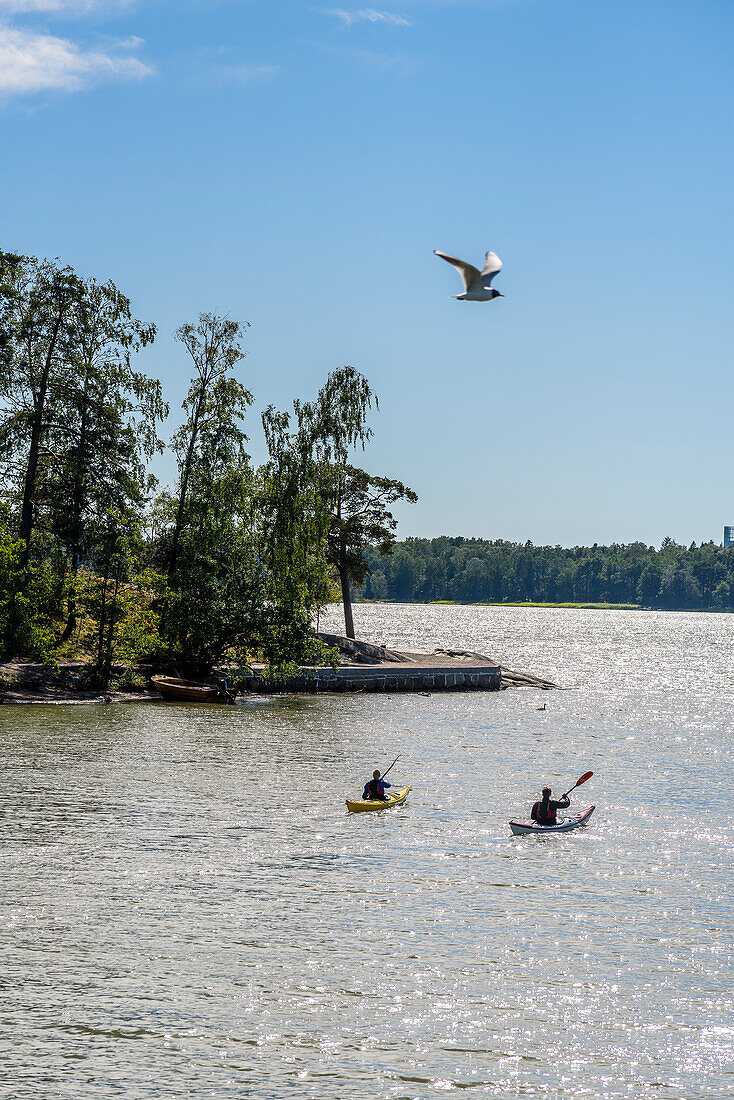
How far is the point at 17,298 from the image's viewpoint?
55219 mm

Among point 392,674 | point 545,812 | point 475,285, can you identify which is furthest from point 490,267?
point 392,674

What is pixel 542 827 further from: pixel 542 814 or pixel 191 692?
pixel 191 692

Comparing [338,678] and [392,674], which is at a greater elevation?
[392,674]

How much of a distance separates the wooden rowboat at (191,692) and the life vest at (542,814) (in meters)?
30.7

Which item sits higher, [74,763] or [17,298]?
[17,298]

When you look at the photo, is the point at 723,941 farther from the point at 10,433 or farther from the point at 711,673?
the point at 711,673

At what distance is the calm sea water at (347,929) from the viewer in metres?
14.4

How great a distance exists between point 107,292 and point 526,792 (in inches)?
1476

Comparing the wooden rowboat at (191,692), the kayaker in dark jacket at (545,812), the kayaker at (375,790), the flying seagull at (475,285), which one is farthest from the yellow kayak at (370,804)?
the wooden rowboat at (191,692)

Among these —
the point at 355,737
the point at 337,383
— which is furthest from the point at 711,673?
the point at 355,737

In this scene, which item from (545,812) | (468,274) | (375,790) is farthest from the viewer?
(375,790)

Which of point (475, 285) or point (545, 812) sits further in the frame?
point (545, 812)

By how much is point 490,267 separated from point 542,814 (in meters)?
14.5

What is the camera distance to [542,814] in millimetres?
28703
